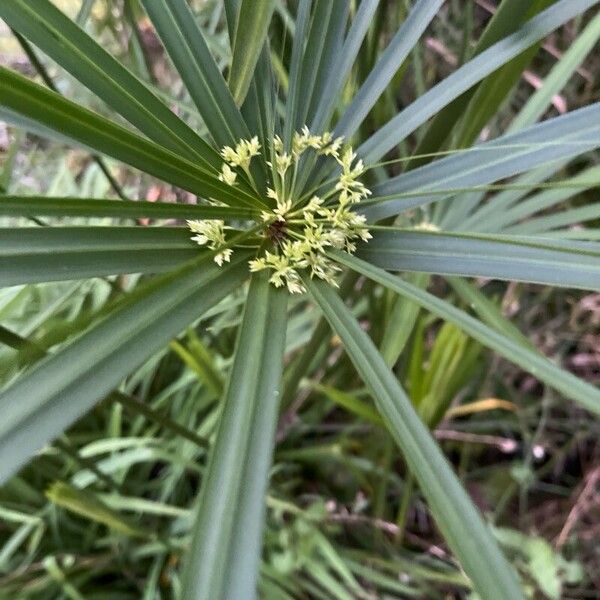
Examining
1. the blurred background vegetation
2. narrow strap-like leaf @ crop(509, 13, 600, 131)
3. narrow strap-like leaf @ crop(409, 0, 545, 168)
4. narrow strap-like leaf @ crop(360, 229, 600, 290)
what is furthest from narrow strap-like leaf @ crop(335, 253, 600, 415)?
narrow strap-like leaf @ crop(509, 13, 600, 131)

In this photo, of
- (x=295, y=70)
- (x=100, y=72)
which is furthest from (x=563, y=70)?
(x=100, y=72)

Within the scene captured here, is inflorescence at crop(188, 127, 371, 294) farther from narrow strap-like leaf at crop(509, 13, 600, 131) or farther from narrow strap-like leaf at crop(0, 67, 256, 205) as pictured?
narrow strap-like leaf at crop(509, 13, 600, 131)

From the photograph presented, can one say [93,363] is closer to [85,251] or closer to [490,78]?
[85,251]

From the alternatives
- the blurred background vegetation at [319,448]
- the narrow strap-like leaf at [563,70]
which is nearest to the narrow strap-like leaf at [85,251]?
the blurred background vegetation at [319,448]

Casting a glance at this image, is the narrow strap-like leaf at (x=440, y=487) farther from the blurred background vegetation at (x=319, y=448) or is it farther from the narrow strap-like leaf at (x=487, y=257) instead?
the blurred background vegetation at (x=319, y=448)

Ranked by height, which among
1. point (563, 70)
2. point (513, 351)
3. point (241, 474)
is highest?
point (563, 70)
